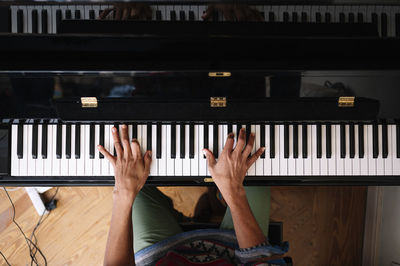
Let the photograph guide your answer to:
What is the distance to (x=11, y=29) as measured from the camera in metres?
1.27

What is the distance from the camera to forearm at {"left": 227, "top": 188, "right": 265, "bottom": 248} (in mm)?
1232

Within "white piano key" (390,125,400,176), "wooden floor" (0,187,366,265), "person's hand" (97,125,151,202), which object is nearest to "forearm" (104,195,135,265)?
"person's hand" (97,125,151,202)

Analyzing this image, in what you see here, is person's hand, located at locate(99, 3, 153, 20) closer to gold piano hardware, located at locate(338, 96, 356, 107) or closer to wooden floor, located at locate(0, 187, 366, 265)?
gold piano hardware, located at locate(338, 96, 356, 107)

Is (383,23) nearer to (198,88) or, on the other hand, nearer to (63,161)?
(198,88)

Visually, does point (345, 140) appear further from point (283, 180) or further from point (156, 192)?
point (156, 192)

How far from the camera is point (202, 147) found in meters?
1.29

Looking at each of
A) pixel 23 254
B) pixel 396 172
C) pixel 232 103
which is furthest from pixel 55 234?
pixel 396 172

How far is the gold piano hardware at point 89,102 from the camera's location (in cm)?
120

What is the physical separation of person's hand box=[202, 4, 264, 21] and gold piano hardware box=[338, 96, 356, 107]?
0.51 metres

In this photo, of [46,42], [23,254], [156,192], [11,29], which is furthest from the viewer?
[23,254]

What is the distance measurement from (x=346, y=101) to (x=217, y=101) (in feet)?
1.88

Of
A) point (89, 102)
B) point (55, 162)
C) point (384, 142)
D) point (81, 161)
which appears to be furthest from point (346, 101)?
point (55, 162)

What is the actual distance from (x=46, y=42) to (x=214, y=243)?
1197 millimetres

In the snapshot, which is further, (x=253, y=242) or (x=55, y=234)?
(x=55, y=234)
